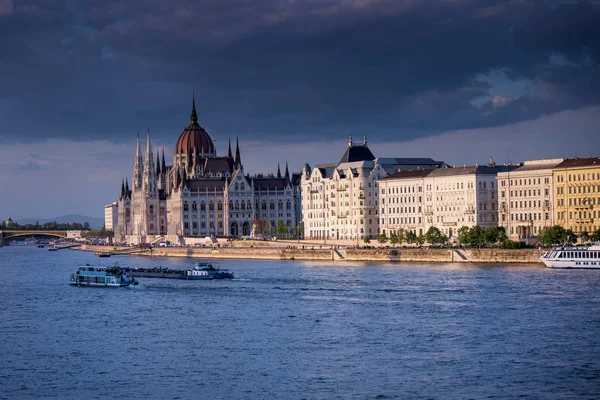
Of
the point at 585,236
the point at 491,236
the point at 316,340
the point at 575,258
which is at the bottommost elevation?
the point at 316,340

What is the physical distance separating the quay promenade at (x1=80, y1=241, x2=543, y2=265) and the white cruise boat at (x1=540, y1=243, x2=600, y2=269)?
5318mm

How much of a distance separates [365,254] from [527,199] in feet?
55.5

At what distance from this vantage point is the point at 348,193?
494 ft

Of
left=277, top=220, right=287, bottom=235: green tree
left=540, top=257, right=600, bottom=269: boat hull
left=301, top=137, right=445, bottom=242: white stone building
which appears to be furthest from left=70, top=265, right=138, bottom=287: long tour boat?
left=277, top=220, right=287, bottom=235: green tree

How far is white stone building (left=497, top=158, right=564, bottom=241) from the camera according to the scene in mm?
118438

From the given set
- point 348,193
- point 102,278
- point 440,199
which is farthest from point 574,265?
point 348,193

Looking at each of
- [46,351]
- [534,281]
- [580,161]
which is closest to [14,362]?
[46,351]

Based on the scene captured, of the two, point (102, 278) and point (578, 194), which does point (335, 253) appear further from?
point (102, 278)

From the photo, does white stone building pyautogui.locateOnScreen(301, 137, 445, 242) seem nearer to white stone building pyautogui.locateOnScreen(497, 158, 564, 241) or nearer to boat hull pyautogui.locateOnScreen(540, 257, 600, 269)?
white stone building pyautogui.locateOnScreen(497, 158, 564, 241)

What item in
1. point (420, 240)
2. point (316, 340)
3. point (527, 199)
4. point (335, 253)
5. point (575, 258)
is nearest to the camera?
point (316, 340)

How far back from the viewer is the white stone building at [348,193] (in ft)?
484

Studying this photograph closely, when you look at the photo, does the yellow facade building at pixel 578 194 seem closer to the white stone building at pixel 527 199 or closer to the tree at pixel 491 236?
the white stone building at pixel 527 199

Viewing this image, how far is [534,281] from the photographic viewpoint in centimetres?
8056

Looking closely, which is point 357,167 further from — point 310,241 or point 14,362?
point 14,362
